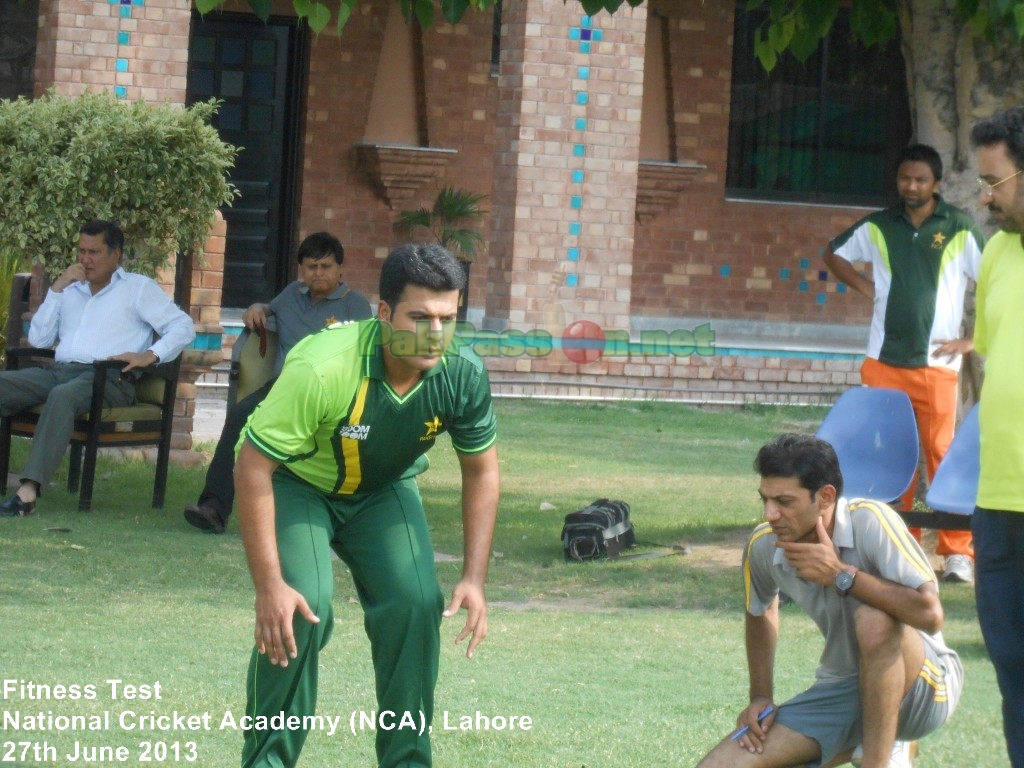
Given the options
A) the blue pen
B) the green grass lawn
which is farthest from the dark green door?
the blue pen

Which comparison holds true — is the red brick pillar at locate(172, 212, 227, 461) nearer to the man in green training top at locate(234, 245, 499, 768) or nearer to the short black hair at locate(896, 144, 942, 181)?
the short black hair at locate(896, 144, 942, 181)

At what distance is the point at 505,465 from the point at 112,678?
251 inches

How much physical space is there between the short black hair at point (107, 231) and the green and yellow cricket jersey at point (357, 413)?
540 centimetres

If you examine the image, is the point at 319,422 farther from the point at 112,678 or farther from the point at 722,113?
the point at 722,113

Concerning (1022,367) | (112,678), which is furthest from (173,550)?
(1022,367)

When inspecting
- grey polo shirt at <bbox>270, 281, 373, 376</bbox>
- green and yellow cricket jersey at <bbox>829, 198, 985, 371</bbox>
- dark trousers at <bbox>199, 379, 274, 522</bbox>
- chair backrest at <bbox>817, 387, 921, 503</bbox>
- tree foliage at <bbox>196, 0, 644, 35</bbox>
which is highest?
tree foliage at <bbox>196, 0, 644, 35</bbox>

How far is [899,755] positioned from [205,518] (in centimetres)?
505

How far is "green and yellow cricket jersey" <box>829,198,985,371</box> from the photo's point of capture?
8508mm

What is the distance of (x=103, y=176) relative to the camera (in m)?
10.4

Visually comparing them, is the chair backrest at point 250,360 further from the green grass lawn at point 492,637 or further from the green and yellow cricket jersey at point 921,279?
the green and yellow cricket jersey at point 921,279

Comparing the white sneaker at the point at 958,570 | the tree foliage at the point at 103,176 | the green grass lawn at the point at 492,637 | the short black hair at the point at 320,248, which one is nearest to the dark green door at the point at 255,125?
the tree foliage at the point at 103,176

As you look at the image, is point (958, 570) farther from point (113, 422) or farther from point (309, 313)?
point (113, 422)

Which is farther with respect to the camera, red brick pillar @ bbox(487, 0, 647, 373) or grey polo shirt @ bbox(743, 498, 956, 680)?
red brick pillar @ bbox(487, 0, 647, 373)

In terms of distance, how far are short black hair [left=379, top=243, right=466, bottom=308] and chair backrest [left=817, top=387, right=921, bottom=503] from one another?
4152 millimetres
